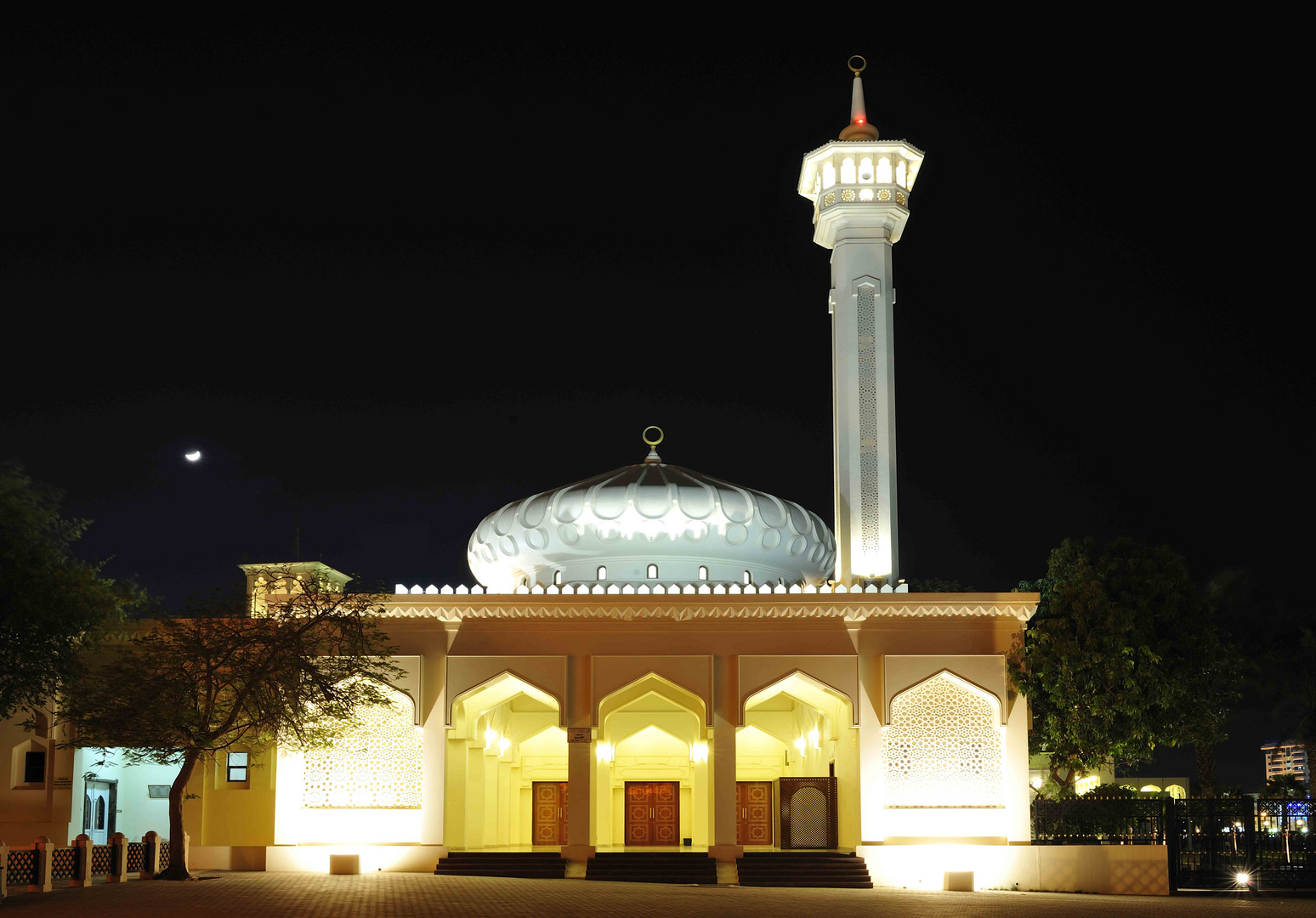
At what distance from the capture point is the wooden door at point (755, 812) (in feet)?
65.8

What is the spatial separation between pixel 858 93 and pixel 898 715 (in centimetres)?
1046

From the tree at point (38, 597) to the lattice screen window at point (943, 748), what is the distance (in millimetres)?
9507

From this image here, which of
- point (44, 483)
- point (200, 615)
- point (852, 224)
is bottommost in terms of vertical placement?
point (200, 615)

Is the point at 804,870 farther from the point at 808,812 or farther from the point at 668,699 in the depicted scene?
the point at 668,699

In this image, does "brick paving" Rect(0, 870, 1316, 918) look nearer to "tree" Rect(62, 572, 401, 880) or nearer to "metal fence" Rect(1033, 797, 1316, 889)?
"metal fence" Rect(1033, 797, 1316, 889)

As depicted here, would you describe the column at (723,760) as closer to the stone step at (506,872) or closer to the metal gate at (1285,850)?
the stone step at (506,872)

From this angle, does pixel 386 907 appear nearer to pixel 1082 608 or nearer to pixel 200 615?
pixel 200 615

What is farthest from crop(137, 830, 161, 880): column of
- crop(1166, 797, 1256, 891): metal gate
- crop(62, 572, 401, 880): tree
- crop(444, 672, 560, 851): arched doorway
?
crop(1166, 797, 1256, 891): metal gate

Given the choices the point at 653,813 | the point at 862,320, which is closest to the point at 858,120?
the point at 862,320

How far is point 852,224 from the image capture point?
72.4 feet

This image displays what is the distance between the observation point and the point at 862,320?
21688 mm

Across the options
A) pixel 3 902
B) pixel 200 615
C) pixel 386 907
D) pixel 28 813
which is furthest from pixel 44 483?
pixel 386 907

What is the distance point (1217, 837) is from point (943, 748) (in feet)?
10.4

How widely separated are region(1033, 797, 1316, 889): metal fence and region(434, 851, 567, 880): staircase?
5667 millimetres
